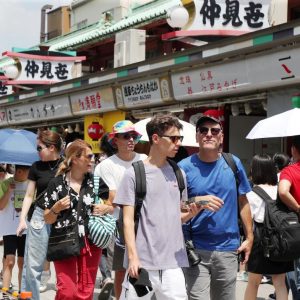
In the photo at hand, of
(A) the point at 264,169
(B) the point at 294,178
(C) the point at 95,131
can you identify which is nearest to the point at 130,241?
(B) the point at 294,178

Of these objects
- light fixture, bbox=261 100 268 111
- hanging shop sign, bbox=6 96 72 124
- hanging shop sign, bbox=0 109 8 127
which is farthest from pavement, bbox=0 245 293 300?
hanging shop sign, bbox=0 109 8 127

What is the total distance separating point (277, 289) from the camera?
5789 mm

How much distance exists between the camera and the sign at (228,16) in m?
12.1

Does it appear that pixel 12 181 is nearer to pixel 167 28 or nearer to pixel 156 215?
pixel 156 215

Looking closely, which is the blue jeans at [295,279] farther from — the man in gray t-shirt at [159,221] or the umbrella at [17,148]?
the umbrella at [17,148]

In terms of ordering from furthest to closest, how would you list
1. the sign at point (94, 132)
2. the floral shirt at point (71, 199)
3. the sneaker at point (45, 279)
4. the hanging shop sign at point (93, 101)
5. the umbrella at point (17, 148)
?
the sign at point (94, 132) < the hanging shop sign at point (93, 101) < the sneaker at point (45, 279) < the umbrella at point (17, 148) < the floral shirt at point (71, 199)

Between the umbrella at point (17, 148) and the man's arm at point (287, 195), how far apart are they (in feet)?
9.76

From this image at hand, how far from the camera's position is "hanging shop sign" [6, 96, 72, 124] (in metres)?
19.1

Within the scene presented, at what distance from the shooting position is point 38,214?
18.8ft

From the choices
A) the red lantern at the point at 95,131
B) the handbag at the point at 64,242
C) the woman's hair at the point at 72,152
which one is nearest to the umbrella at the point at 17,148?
the woman's hair at the point at 72,152

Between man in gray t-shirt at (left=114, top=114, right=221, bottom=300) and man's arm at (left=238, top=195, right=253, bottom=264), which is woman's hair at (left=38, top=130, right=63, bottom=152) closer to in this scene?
man in gray t-shirt at (left=114, top=114, right=221, bottom=300)

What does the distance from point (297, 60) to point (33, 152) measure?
4868mm

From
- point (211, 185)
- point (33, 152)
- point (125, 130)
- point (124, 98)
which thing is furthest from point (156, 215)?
point (124, 98)

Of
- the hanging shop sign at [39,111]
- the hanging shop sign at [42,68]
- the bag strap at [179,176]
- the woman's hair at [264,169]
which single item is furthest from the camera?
the hanging shop sign at [42,68]
